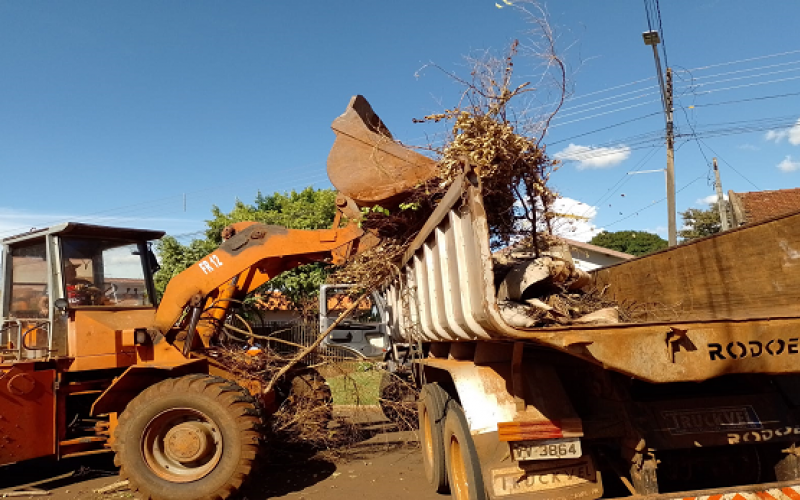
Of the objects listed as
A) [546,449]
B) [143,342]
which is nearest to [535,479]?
[546,449]

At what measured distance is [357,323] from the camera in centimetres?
905

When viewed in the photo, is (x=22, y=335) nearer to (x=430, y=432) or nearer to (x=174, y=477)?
(x=174, y=477)

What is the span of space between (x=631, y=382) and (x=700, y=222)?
36.3 m

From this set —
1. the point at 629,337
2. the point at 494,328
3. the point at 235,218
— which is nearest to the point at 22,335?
the point at 494,328

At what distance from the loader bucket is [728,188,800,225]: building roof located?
1731cm

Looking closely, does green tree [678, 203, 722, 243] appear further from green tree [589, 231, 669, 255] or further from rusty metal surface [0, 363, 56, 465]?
rusty metal surface [0, 363, 56, 465]

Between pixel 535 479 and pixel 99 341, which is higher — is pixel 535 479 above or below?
below

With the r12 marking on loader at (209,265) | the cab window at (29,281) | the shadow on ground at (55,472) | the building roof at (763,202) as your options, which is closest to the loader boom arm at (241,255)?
the r12 marking on loader at (209,265)

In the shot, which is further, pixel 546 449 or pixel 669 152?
pixel 669 152

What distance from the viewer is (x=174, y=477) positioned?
522 centimetres

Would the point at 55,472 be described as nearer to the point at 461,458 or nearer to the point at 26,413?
the point at 26,413

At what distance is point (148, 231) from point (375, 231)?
10.2 feet

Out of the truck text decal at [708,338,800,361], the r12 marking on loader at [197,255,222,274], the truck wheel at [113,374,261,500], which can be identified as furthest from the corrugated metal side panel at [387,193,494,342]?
the r12 marking on loader at [197,255,222,274]

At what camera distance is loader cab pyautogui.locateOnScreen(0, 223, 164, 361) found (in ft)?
19.7
